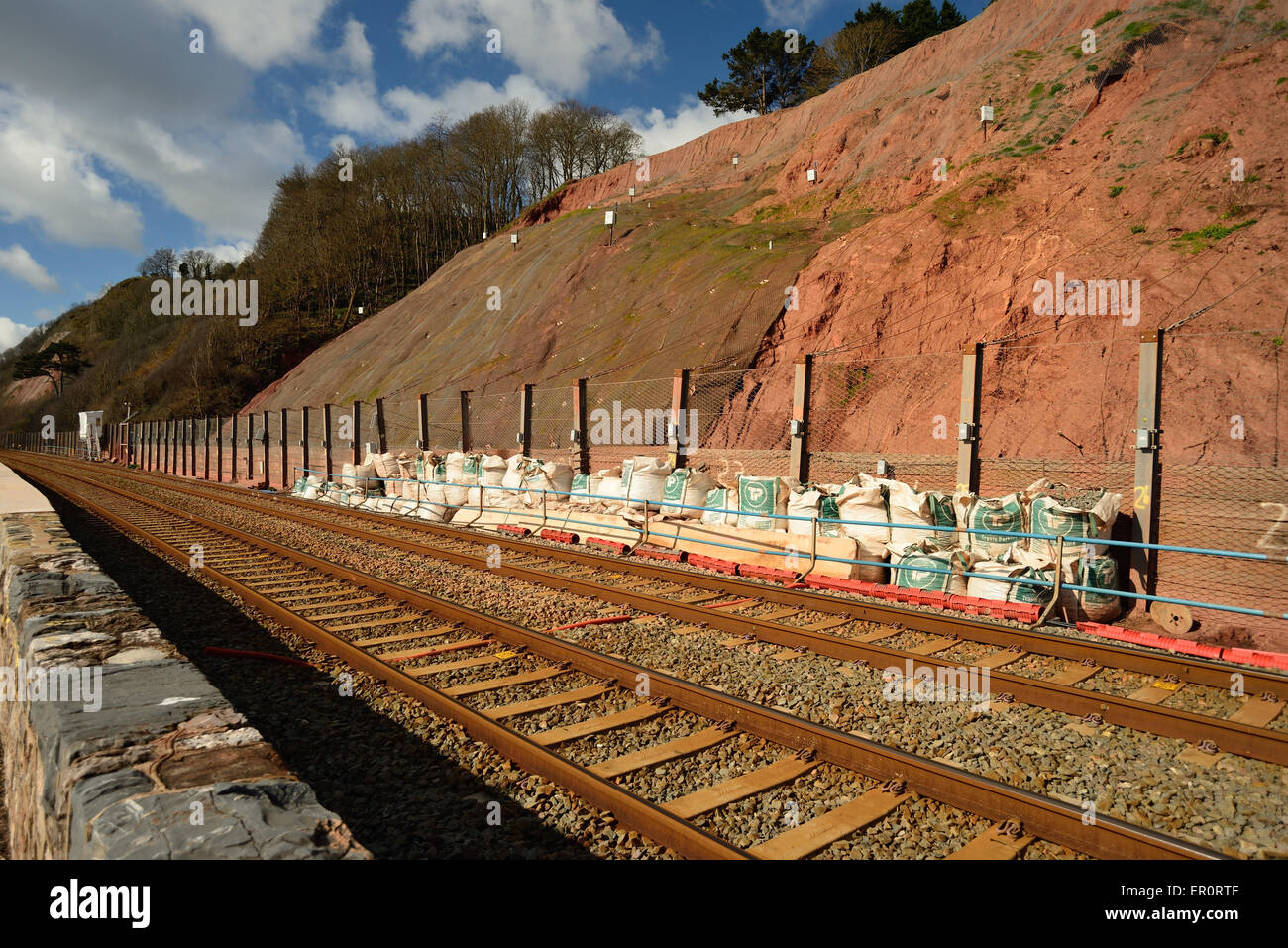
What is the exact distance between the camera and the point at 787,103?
57.3 metres

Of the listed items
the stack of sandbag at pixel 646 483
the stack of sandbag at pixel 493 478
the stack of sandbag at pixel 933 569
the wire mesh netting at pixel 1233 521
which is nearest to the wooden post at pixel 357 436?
the stack of sandbag at pixel 493 478

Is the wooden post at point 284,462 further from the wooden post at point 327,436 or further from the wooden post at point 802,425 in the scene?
the wooden post at point 802,425

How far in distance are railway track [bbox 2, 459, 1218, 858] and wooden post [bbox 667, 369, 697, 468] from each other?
6607 millimetres

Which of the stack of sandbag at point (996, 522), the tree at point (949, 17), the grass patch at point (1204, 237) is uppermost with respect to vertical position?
the tree at point (949, 17)

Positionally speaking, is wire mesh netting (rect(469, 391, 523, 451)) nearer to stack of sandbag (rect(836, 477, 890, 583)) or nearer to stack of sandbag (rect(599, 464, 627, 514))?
stack of sandbag (rect(599, 464, 627, 514))

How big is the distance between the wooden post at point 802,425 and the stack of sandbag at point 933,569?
3.24m

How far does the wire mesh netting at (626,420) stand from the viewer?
15.5 meters

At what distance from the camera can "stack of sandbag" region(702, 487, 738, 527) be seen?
11.5 metres

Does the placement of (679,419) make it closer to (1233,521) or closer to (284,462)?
(1233,521)

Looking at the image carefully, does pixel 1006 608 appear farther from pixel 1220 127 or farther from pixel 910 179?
pixel 910 179

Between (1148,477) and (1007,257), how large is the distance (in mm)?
11330

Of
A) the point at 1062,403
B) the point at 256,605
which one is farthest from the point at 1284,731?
the point at 1062,403

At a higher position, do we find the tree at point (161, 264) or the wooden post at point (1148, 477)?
the tree at point (161, 264)
